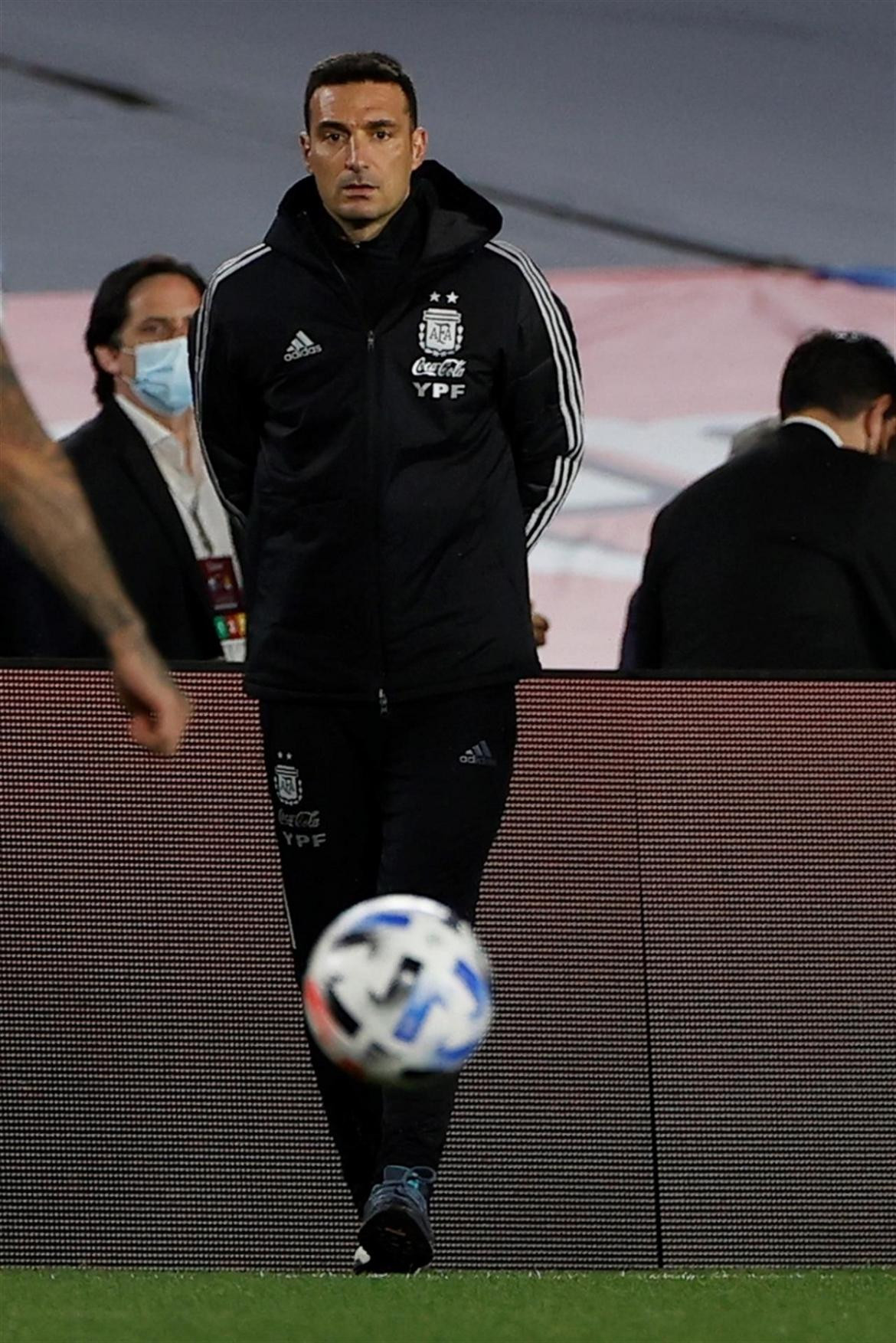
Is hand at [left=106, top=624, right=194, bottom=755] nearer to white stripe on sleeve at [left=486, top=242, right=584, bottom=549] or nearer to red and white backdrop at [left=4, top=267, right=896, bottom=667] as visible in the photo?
white stripe on sleeve at [left=486, top=242, right=584, bottom=549]

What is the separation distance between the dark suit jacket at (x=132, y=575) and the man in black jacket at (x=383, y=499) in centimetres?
89

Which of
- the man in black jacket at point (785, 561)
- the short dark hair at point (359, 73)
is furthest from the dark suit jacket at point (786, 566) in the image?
the short dark hair at point (359, 73)

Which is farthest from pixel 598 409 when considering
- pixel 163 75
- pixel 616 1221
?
pixel 616 1221

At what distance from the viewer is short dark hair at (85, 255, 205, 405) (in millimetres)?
7254

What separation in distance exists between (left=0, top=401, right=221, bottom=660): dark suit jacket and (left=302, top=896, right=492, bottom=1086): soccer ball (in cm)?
183

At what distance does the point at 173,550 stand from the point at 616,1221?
180 cm

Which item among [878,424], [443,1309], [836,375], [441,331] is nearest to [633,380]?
[878,424]

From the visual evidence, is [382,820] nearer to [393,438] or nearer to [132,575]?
[393,438]

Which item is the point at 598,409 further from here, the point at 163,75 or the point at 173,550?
the point at 173,550

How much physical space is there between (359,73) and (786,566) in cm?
162

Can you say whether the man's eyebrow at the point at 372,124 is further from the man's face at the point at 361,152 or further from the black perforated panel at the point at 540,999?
the black perforated panel at the point at 540,999

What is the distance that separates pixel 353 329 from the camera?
574 centimetres

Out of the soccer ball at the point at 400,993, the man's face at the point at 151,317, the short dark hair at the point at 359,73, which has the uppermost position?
the short dark hair at the point at 359,73

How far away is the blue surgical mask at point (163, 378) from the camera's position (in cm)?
717
